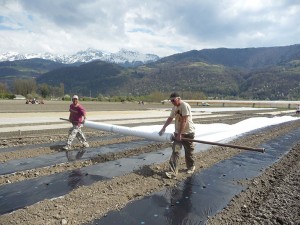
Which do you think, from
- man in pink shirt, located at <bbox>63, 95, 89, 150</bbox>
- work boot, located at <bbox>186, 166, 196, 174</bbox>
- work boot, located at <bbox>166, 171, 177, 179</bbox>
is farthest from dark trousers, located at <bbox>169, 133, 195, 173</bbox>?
man in pink shirt, located at <bbox>63, 95, 89, 150</bbox>

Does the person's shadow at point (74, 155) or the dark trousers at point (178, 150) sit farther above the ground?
the dark trousers at point (178, 150)

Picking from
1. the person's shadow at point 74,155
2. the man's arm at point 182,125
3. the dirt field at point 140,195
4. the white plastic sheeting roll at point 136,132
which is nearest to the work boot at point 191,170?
the dirt field at point 140,195

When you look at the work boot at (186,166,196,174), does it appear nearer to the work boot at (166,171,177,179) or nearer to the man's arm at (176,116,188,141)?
the work boot at (166,171,177,179)

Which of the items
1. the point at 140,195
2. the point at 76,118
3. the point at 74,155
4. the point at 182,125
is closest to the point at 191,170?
the point at 182,125

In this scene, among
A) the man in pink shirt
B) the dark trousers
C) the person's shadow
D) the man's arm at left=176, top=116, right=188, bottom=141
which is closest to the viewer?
the man's arm at left=176, top=116, right=188, bottom=141

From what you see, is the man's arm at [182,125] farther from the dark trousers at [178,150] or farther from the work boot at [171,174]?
the work boot at [171,174]

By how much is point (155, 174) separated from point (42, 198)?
289 centimetres

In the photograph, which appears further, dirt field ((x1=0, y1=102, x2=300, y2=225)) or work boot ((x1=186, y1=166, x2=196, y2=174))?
work boot ((x1=186, y1=166, x2=196, y2=174))

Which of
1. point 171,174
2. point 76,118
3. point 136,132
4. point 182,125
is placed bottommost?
point 171,174

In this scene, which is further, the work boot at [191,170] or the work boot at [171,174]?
the work boot at [191,170]

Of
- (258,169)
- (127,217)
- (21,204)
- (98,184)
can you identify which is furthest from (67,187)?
(258,169)

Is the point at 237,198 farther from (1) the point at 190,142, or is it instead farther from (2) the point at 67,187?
(2) the point at 67,187

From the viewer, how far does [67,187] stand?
22.5 ft

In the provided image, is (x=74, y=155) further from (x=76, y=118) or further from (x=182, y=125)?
(x=182, y=125)
